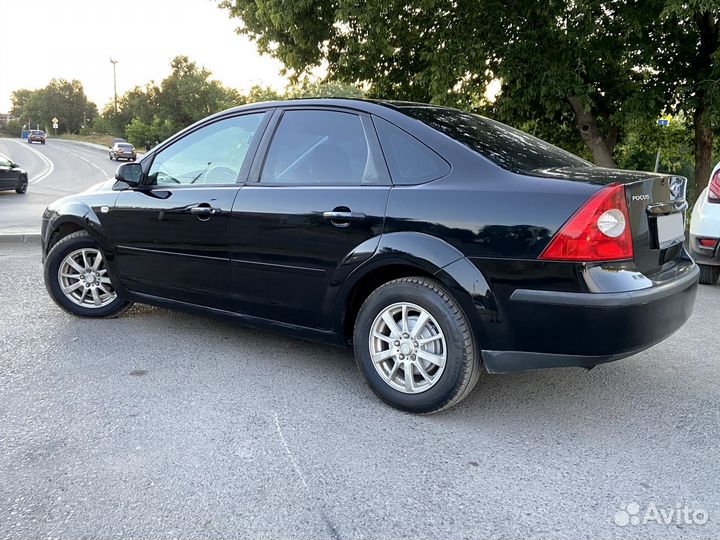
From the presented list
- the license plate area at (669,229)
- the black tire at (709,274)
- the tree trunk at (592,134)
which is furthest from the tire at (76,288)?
the tree trunk at (592,134)

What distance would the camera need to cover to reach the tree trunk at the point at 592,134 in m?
11.9

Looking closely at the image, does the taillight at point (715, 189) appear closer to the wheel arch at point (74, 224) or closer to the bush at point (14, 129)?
the wheel arch at point (74, 224)

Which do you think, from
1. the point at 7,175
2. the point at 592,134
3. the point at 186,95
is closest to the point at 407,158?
the point at 592,134

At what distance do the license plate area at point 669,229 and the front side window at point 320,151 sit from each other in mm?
1432

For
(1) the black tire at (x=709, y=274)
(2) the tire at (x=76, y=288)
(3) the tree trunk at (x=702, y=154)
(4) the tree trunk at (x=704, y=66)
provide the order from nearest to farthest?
(2) the tire at (x=76, y=288)
(1) the black tire at (x=709, y=274)
(4) the tree trunk at (x=704, y=66)
(3) the tree trunk at (x=702, y=154)

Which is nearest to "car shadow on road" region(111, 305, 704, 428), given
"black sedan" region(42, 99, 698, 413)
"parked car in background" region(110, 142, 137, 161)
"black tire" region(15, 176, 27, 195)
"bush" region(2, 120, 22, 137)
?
"black sedan" region(42, 99, 698, 413)

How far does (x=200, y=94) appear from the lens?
251ft

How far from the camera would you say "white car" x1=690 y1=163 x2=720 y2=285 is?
5910 millimetres

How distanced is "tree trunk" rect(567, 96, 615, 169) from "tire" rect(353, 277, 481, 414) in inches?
388

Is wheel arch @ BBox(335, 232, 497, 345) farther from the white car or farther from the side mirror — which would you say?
the white car

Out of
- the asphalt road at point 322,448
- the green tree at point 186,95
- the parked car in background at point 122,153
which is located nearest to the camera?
the asphalt road at point 322,448

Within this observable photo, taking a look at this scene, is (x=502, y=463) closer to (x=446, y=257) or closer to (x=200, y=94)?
(x=446, y=257)

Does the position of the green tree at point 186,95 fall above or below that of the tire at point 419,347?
above

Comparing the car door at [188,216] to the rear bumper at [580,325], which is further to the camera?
the car door at [188,216]
